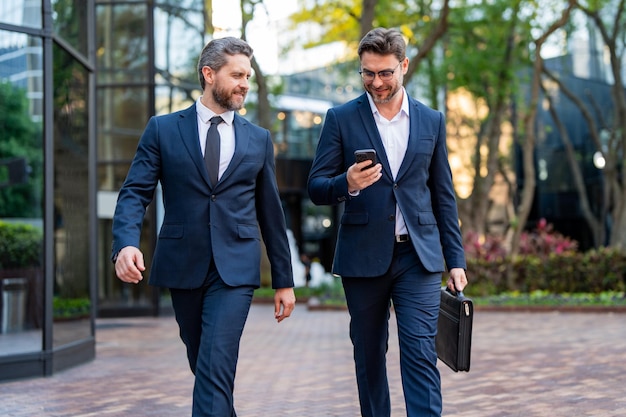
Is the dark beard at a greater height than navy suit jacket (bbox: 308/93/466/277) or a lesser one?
greater

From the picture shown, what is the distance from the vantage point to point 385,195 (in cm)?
444

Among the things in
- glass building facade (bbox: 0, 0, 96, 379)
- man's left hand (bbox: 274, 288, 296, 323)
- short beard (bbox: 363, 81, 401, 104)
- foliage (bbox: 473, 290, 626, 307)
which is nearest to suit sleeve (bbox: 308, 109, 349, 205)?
short beard (bbox: 363, 81, 401, 104)

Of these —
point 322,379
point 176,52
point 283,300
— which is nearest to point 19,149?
point 322,379

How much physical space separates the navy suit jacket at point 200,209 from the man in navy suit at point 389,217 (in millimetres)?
307

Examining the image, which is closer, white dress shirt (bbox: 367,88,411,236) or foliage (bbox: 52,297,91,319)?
white dress shirt (bbox: 367,88,411,236)

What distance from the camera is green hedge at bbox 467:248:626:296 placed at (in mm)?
18719

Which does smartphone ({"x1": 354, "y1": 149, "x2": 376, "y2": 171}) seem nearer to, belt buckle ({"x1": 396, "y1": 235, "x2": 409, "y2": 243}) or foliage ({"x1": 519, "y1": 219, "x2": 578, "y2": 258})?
belt buckle ({"x1": 396, "y1": 235, "x2": 409, "y2": 243})

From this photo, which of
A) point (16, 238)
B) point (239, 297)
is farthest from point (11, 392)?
point (239, 297)

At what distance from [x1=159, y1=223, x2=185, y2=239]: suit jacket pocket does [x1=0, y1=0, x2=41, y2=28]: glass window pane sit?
559 centimetres

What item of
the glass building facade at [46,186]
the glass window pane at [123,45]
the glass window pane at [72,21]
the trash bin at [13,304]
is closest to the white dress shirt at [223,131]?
the glass building facade at [46,186]

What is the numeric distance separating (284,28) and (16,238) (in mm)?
17763

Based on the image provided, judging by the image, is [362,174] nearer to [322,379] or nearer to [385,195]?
[385,195]

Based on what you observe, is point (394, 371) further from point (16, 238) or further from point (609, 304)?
point (609, 304)

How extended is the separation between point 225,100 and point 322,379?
4.32m
